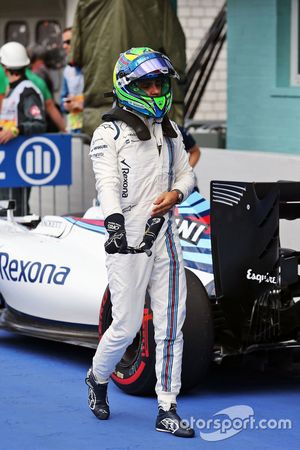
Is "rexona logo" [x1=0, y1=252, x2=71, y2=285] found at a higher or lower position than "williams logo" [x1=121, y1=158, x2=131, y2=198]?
lower

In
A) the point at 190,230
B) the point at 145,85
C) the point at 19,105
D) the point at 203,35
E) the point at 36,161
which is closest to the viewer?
the point at 145,85

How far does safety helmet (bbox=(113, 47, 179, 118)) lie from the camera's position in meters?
6.91

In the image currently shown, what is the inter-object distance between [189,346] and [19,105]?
5173 millimetres

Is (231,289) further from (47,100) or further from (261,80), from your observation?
(47,100)

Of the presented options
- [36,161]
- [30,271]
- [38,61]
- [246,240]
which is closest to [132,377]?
[246,240]

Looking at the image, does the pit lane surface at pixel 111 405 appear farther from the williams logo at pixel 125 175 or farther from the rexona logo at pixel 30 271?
the williams logo at pixel 125 175

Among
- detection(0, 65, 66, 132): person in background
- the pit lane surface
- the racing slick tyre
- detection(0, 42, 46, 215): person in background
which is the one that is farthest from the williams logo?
detection(0, 65, 66, 132): person in background

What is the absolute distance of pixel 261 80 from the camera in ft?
41.7

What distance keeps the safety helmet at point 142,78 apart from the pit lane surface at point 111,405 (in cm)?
167

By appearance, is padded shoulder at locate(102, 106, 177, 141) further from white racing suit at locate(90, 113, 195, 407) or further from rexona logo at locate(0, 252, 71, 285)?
rexona logo at locate(0, 252, 71, 285)

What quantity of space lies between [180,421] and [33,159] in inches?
202

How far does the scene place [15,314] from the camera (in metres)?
9.17

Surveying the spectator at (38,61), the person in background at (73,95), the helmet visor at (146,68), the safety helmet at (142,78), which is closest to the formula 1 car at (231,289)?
the safety helmet at (142,78)

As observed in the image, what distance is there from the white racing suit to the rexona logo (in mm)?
1653
